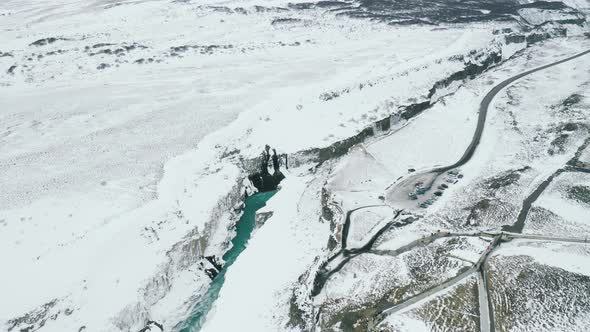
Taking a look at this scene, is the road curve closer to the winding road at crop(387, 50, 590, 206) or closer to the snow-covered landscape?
the winding road at crop(387, 50, 590, 206)

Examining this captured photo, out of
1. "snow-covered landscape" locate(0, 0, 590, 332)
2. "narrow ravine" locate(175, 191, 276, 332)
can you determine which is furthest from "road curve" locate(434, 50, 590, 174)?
"narrow ravine" locate(175, 191, 276, 332)

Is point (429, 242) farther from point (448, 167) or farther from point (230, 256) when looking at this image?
point (230, 256)

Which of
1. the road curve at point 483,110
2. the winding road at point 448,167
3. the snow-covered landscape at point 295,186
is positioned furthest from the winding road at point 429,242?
the road curve at point 483,110

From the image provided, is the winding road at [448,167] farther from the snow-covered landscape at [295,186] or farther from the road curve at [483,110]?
the snow-covered landscape at [295,186]

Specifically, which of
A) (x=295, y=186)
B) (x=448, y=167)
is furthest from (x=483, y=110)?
(x=295, y=186)

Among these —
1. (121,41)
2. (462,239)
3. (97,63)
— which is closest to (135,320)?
(462,239)

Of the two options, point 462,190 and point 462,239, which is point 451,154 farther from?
point 462,239

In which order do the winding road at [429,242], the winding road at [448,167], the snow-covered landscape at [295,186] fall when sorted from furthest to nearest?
the winding road at [448,167] → the snow-covered landscape at [295,186] → the winding road at [429,242]
